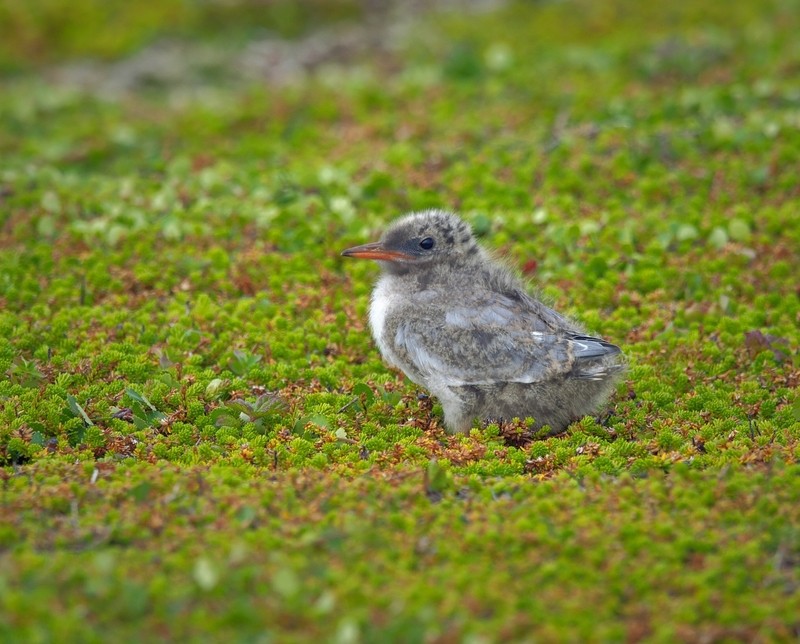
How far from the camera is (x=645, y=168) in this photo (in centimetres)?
999

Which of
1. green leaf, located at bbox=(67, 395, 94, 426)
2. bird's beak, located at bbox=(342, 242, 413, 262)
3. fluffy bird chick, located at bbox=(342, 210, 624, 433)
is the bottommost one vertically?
green leaf, located at bbox=(67, 395, 94, 426)

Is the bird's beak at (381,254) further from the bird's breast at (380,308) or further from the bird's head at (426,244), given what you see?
the bird's breast at (380,308)

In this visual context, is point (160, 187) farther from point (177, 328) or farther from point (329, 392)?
point (329, 392)

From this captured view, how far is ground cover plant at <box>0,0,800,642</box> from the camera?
4711mm

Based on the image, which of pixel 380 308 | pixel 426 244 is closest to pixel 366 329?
pixel 380 308

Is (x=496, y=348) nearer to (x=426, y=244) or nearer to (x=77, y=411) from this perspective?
(x=426, y=244)

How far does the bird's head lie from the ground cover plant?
0.85 meters

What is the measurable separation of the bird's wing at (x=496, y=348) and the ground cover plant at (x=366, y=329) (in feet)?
1.40

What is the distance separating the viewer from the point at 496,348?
6508mm

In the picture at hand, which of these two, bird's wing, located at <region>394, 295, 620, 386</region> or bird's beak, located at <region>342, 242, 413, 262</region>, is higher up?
bird's beak, located at <region>342, 242, 413, 262</region>

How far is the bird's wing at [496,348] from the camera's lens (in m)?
6.46

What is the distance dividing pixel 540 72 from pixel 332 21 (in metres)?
4.32

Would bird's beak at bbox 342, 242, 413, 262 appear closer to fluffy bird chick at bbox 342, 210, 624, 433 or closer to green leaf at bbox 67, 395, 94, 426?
fluffy bird chick at bbox 342, 210, 624, 433

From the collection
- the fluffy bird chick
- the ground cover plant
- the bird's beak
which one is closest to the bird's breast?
the fluffy bird chick
